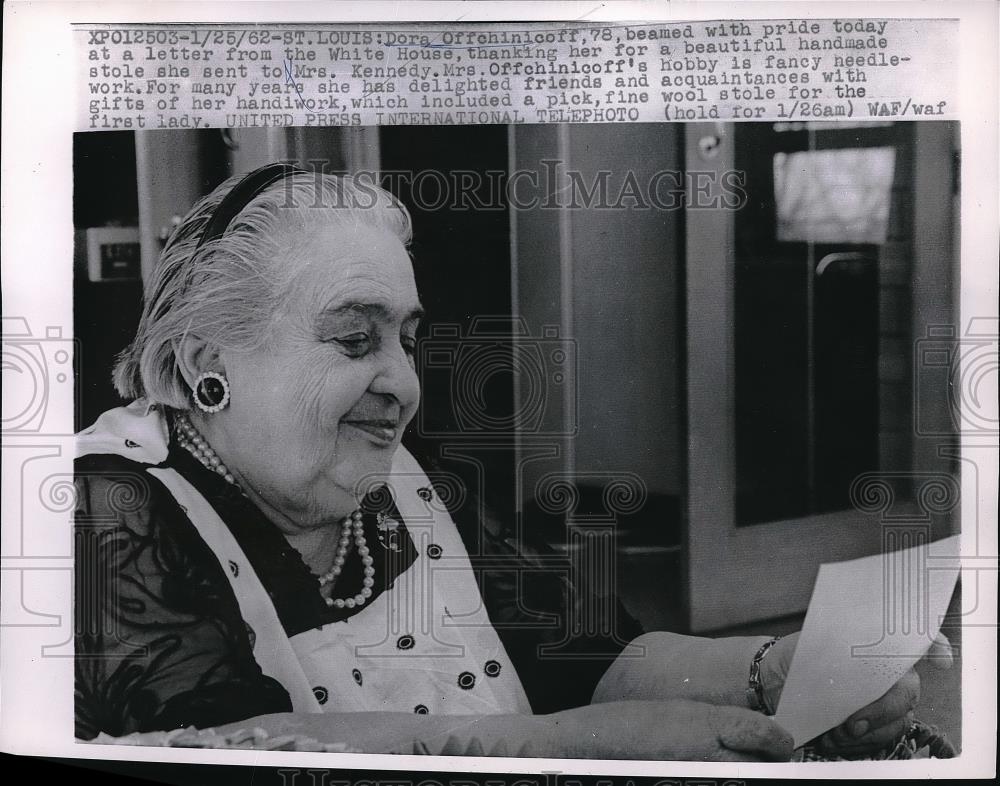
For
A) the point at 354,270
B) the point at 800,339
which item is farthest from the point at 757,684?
the point at 354,270

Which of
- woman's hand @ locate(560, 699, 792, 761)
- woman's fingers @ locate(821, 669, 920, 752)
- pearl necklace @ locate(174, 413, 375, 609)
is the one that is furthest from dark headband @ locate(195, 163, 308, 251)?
woman's fingers @ locate(821, 669, 920, 752)

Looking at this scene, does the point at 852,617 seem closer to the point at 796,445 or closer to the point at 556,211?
the point at 796,445

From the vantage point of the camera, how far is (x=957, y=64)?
4.83ft

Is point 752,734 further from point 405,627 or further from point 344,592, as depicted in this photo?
point 344,592

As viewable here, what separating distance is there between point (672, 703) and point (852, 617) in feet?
1.01

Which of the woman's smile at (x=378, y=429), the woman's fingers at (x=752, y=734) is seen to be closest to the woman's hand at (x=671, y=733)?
the woman's fingers at (x=752, y=734)

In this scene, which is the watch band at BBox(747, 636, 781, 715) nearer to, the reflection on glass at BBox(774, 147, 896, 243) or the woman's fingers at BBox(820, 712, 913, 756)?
the woman's fingers at BBox(820, 712, 913, 756)

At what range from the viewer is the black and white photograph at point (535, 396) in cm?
147

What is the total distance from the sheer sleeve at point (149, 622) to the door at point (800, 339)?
2.42 feet

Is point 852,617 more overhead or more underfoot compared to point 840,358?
more underfoot

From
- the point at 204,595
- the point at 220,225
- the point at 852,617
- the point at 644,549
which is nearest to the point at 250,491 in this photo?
the point at 204,595

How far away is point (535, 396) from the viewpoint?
1495 mm

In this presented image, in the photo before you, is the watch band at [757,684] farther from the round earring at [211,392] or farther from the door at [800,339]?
the round earring at [211,392]

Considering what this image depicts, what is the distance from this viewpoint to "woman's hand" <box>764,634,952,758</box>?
4.92ft
